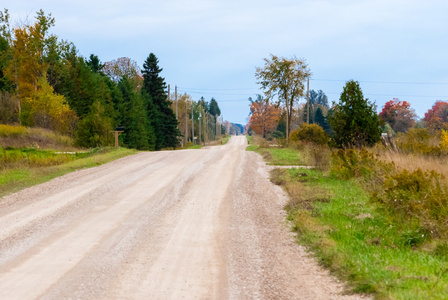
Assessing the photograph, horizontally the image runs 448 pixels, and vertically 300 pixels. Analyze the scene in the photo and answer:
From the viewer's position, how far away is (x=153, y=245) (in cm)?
816

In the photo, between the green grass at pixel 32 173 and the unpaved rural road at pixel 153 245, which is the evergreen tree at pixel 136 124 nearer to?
the green grass at pixel 32 173

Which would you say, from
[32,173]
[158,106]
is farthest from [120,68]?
[32,173]

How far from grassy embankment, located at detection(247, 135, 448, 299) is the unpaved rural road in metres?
0.35

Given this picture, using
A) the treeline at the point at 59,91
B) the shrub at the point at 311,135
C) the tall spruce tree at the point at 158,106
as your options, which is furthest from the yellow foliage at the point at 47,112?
the shrub at the point at 311,135

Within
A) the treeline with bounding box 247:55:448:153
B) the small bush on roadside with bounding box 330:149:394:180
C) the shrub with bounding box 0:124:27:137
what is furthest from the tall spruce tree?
the small bush on roadside with bounding box 330:149:394:180

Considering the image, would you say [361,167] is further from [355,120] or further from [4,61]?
[4,61]

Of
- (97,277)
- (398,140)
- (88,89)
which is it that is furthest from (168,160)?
(88,89)

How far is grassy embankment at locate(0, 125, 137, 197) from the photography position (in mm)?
17734

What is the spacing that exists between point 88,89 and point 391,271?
52374 mm

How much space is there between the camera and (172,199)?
12930 millimetres

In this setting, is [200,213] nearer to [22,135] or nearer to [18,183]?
[18,183]

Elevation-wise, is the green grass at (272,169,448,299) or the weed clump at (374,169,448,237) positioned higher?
the weed clump at (374,169,448,237)

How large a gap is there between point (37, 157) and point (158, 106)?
39293 mm

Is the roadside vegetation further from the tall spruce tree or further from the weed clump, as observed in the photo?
the tall spruce tree
